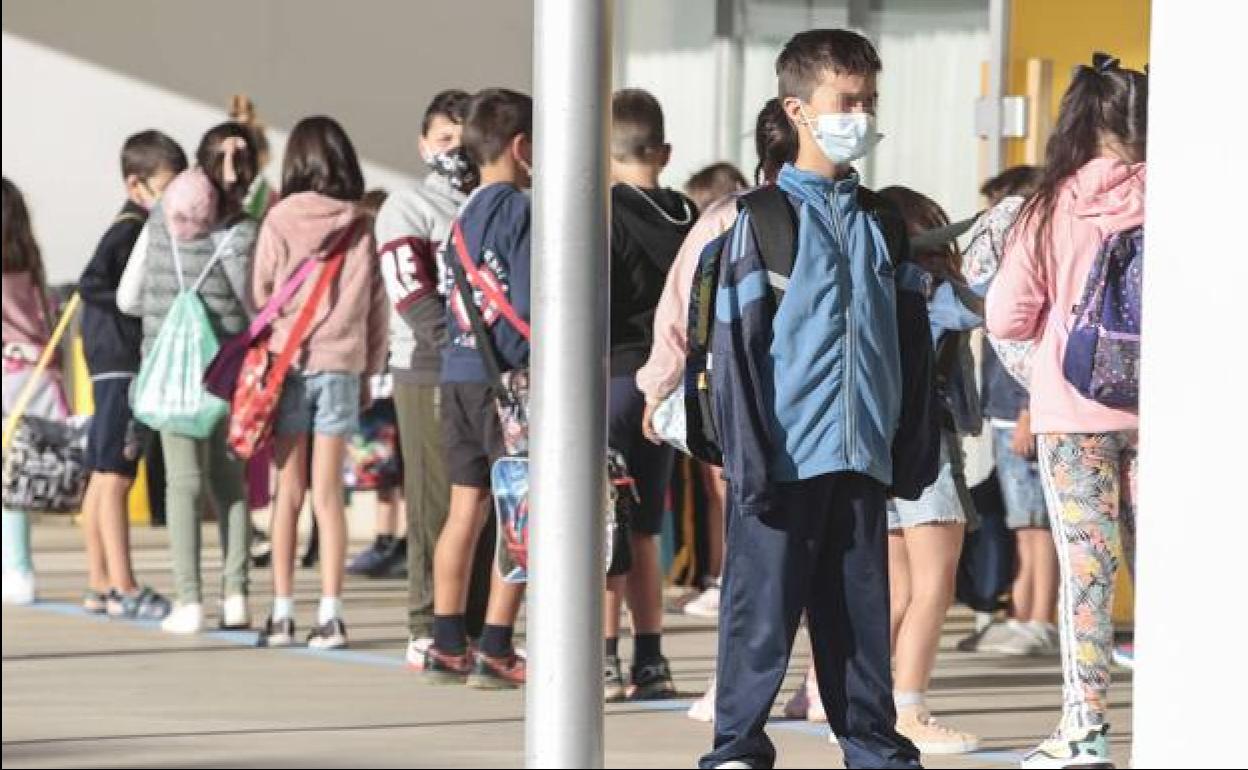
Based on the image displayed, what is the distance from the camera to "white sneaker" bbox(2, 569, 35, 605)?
13133 millimetres

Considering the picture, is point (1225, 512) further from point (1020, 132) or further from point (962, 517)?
point (1020, 132)

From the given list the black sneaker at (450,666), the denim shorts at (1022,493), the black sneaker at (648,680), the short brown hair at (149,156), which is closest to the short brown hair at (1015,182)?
the denim shorts at (1022,493)

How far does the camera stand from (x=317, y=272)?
10961 millimetres

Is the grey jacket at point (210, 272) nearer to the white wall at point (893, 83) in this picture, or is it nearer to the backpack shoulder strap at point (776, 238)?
the white wall at point (893, 83)

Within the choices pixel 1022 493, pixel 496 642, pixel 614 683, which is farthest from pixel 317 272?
pixel 1022 493

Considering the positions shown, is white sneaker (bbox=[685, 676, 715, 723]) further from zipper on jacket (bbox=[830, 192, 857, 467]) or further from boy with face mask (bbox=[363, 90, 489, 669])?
zipper on jacket (bbox=[830, 192, 857, 467])

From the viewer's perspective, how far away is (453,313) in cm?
978

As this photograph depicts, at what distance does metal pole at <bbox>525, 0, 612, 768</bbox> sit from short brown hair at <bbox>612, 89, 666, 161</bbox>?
4.15 meters

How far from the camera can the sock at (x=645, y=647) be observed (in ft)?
32.1

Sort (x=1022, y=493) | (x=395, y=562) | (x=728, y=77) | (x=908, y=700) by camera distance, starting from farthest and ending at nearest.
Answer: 1. (x=395, y=562)
2. (x=728, y=77)
3. (x=1022, y=493)
4. (x=908, y=700)

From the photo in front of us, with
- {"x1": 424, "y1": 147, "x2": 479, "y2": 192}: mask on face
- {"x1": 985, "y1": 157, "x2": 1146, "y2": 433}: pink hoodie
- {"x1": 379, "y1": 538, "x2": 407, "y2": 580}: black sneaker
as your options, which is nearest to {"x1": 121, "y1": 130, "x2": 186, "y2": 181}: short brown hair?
{"x1": 424, "y1": 147, "x2": 479, "y2": 192}: mask on face

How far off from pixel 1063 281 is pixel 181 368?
4511mm

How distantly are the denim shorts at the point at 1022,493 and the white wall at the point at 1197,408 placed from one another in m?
6.19

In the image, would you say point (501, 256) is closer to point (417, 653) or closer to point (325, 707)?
point (325, 707)
